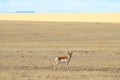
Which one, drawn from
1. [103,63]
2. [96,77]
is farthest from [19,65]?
[96,77]

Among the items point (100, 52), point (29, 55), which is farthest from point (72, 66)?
point (100, 52)

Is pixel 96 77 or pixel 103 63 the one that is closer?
pixel 96 77

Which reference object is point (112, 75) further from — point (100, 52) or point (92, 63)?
point (100, 52)

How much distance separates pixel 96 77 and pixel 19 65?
590cm

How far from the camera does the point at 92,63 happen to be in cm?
2392

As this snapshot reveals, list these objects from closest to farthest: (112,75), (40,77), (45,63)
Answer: (40,77) → (112,75) → (45,63)

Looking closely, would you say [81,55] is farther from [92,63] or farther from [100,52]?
[92,63]

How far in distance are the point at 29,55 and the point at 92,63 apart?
517 cm

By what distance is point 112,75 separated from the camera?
1878 centimetres

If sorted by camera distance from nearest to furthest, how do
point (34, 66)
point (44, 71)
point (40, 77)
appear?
point (40, 77) → point (44, 71) → point (34, 66)

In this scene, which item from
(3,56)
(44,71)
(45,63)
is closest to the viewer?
(44,71)

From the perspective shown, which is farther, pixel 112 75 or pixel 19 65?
pixel 19 65

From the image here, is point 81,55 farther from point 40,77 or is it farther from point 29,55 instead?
point 40,77

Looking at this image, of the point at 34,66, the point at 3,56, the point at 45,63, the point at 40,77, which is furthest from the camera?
the point at 3,56
